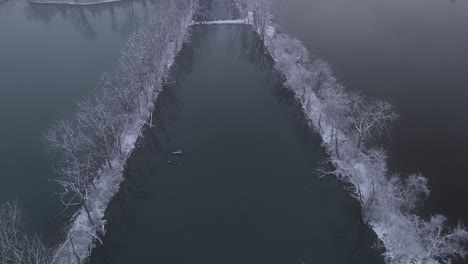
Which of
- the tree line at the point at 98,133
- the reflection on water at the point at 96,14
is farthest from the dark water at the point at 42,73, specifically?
the tree line at the point at 98,133

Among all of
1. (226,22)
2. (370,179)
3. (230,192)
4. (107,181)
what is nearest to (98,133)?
(107,181)

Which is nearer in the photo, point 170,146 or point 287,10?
point 170,146

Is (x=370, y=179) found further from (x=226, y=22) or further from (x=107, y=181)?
(x=226, y=22)

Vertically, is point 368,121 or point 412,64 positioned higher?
point 412,64

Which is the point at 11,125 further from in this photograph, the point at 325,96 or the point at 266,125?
the point at 325,96

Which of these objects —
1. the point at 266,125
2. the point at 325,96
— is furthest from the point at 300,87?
the point at 266,125

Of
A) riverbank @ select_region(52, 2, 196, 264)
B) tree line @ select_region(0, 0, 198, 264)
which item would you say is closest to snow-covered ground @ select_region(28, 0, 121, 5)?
tree line @ select_region(0, 0, 198, 264)
